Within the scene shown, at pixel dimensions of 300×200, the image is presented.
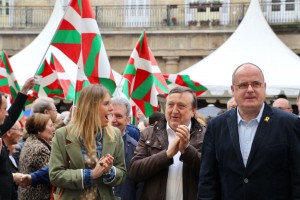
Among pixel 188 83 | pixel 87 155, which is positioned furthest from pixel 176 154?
pixel 188 83

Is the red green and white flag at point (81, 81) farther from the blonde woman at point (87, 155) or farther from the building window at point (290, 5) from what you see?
the building window at point (290, 5)

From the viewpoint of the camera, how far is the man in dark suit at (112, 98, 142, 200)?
722cm

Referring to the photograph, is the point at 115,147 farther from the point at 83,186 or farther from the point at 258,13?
the point at 258,13

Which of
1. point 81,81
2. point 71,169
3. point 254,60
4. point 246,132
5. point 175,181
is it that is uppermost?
point 254,60

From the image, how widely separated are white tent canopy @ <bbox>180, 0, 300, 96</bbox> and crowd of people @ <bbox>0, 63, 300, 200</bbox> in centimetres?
1041

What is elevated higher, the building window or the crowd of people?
the building window

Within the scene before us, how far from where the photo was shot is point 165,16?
96.5 ft

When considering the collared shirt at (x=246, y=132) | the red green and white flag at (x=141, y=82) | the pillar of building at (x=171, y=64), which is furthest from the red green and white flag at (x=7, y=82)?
the pillar of building at (x=171, y=64)

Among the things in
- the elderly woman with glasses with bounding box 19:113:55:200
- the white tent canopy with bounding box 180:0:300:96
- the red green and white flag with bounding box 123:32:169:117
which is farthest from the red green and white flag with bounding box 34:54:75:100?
the elderly woman with glasses with bounding box 19:113:55:200

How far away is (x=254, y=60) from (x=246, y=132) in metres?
12.9

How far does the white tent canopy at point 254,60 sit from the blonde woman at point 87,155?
11.4 meters

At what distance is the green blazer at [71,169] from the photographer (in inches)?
240

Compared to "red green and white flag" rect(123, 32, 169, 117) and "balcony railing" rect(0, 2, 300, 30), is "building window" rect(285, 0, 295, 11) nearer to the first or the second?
"balcony railing" rect(0, 2, 300, 30)

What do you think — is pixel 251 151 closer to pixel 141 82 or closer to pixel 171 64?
pixel 141 82
